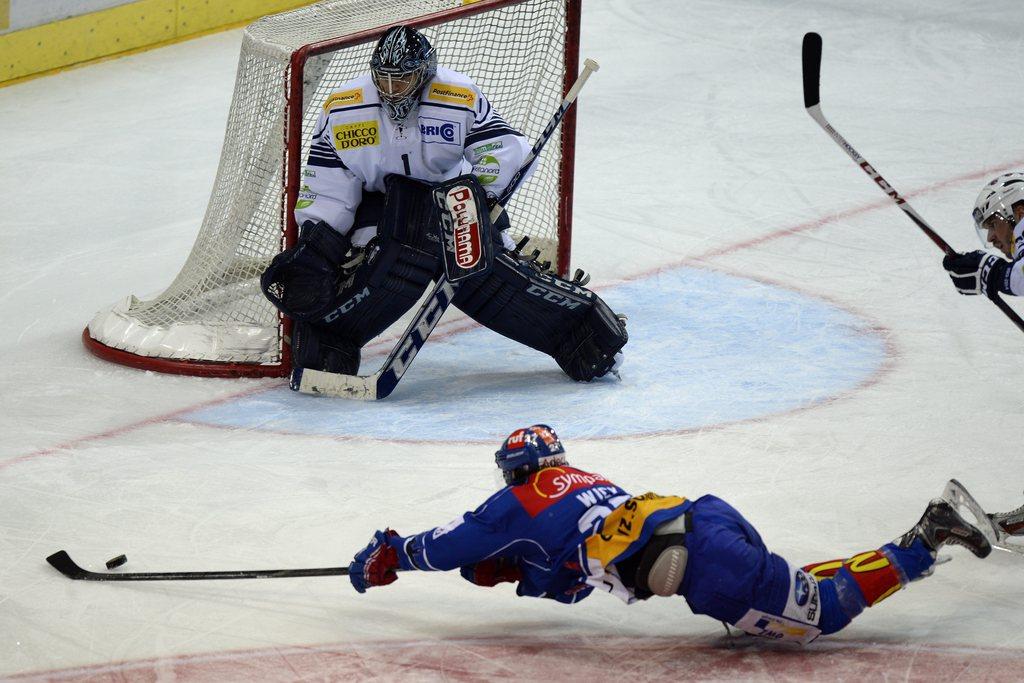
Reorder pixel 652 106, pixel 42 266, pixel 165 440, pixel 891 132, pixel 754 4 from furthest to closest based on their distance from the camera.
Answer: pixel 754 4 → pixel 652 106 → pixel 891 132 → pixel 42 266 → pixel 165 440

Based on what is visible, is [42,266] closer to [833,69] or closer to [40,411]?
[40,411]

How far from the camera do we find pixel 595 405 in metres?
5.58

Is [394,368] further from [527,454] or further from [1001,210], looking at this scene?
[1001,210]

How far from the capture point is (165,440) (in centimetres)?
528

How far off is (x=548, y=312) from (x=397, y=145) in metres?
0.79

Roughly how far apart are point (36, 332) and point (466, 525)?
310cm

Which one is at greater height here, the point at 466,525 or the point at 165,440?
the point at 466,525

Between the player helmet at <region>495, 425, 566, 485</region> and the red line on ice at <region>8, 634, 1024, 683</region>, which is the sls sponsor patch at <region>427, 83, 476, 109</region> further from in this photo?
the red line on ice at <region>8, 634, 1024, 683</region>

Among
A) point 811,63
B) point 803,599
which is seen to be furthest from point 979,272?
point 803,599

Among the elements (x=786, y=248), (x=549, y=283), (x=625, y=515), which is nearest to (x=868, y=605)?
(x=625, y=515)

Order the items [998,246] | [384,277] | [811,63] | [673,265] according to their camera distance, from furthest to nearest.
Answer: [673,265] < [384,277] < [811,63] < [998,246]

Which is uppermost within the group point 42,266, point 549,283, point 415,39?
point 415,39

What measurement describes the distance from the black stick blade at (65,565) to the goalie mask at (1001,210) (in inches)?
105

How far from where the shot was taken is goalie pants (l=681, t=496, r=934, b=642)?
365 cm
